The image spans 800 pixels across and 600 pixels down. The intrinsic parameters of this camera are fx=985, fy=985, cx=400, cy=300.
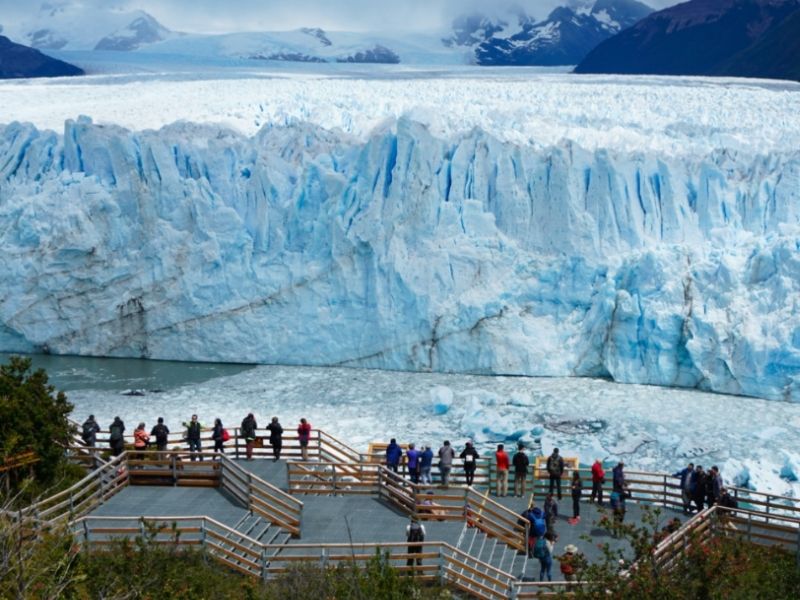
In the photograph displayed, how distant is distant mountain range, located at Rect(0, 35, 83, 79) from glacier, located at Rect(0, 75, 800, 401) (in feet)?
57.2

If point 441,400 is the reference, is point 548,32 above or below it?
above

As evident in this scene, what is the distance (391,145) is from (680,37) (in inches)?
1112

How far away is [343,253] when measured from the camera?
18.9 meters

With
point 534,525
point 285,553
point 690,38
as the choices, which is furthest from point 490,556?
point 690,38

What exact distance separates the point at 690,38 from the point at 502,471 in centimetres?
3687

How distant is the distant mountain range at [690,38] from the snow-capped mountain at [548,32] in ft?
18.9

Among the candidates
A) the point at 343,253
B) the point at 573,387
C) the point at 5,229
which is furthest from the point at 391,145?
the point at 5,229

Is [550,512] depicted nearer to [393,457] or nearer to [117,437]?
[393,457]

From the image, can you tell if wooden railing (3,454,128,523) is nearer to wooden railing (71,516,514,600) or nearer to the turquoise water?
wooden railing (71,516,514,600)

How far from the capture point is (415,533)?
28.0 ft

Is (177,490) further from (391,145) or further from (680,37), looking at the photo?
(680,37)

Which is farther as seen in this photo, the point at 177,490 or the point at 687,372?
the point at 687,372

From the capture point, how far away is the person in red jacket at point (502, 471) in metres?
10.6

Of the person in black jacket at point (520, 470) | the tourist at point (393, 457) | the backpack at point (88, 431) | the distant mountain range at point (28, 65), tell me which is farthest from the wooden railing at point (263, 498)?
the distant mountain range at point (28, 65)
